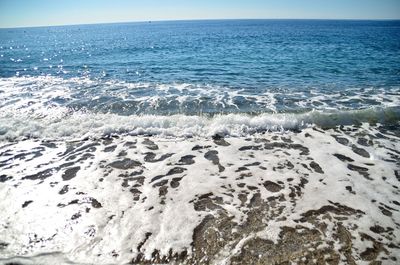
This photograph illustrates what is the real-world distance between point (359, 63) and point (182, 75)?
16.6 meters

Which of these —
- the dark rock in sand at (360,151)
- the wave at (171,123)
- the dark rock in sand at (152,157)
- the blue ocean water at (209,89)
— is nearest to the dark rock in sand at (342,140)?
the dark rock in sand at (360,151)

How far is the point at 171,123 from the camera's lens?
36.6 feet

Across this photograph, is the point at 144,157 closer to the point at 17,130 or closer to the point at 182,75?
the point at 17,130

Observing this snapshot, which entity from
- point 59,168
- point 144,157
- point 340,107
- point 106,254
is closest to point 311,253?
point 106,254

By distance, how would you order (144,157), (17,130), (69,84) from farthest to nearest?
1. (69,84)
2. (17,130)
3. (144,157)

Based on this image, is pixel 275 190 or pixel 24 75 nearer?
pixel 275 190

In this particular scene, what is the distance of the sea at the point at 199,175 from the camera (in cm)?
496

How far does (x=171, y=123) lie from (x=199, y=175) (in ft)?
13.6

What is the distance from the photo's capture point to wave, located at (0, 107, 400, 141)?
1038 cm

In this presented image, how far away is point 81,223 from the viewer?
556 cm

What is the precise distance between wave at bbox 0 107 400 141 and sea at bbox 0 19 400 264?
72mm

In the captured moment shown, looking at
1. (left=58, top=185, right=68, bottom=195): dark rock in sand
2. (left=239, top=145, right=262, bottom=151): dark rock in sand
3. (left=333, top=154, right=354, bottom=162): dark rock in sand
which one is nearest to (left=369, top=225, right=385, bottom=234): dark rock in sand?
(left=333, top=154, right=354, bottom=162): dark rock in sand

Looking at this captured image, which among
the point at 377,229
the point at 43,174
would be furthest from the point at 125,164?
the point at 377,229

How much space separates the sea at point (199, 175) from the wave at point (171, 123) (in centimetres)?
7
